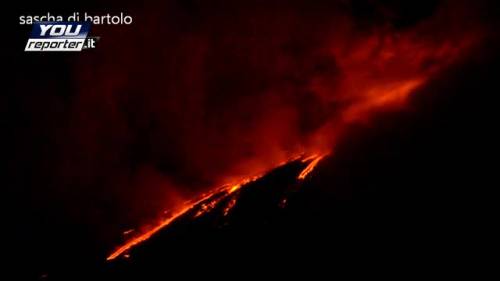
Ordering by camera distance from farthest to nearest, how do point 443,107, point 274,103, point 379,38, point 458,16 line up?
point 274,103 → point 379,38 → point 458,16 → point 443,107

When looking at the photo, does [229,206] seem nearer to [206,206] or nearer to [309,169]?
[206,206]

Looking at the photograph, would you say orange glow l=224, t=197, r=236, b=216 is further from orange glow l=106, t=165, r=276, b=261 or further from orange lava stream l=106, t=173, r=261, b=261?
orange lava stream l=106, t=173, r=261, b=261

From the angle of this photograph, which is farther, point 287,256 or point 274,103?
point 274,103

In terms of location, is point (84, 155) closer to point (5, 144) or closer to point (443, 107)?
point (5, 144)

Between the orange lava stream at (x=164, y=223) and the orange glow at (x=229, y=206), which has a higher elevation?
the orange lava stream at (x=164, y=223)

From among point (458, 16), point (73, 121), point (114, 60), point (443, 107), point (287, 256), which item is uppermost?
point (114, 60)

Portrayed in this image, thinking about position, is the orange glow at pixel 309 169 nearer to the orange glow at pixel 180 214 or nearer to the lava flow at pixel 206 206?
the lava flow at pixel 206 206

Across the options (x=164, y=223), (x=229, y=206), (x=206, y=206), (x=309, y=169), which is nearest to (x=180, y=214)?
(x=164, y=223)

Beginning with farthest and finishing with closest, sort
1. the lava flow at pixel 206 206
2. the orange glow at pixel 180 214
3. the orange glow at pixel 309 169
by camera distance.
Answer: the orange glow at pixel 180 214 < the lava flow at pixel 206 206 < the orange glow at pixel 309 169

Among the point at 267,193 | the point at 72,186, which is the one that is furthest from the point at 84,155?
the point at 267,193

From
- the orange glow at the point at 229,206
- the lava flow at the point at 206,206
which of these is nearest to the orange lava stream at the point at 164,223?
the lava flow at the point at 206,206

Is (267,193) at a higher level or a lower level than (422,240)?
higher
